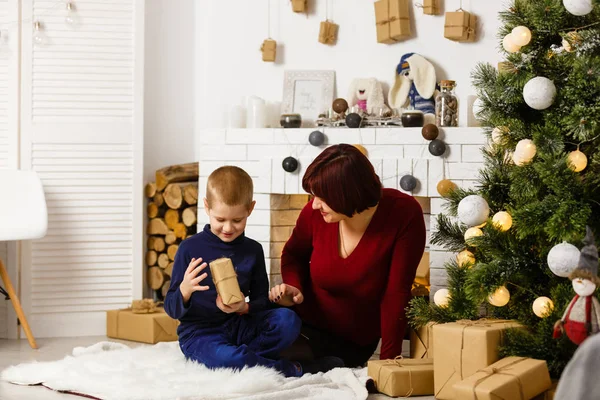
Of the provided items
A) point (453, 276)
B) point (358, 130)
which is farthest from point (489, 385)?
point (358, 130)

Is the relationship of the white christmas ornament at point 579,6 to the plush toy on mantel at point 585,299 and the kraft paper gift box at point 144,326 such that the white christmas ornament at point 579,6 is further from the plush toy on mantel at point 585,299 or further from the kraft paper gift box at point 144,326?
the kraft paper gift box at point 144,326

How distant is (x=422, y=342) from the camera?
2.93m

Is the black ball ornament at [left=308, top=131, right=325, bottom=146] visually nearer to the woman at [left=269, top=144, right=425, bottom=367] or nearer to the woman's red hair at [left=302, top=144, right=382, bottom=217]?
the woman at [left=269, top=144, right=425, bottom=367]

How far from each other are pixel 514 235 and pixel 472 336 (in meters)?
0.33

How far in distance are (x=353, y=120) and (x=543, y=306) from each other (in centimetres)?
155

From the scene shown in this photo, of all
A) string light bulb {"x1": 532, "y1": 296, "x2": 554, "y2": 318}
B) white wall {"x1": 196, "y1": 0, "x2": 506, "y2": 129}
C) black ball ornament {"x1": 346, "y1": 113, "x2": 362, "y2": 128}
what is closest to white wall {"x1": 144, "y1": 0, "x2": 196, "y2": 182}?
white wall {"x1": 196, "y1": 0, "x2": 506, "y2": 129}

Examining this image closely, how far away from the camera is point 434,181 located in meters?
3.58

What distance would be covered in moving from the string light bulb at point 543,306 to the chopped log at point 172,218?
207cm

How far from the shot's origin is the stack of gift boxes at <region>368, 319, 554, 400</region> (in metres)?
2.24

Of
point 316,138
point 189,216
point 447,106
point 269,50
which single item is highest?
point 269,50

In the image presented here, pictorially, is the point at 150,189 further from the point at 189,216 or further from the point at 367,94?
the point at 367,94

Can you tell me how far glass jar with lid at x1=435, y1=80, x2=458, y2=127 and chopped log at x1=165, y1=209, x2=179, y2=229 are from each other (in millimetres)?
1299

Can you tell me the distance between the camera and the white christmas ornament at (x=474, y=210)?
2.54 metres

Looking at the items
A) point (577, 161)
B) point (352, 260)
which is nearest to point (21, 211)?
point (352, 260)
